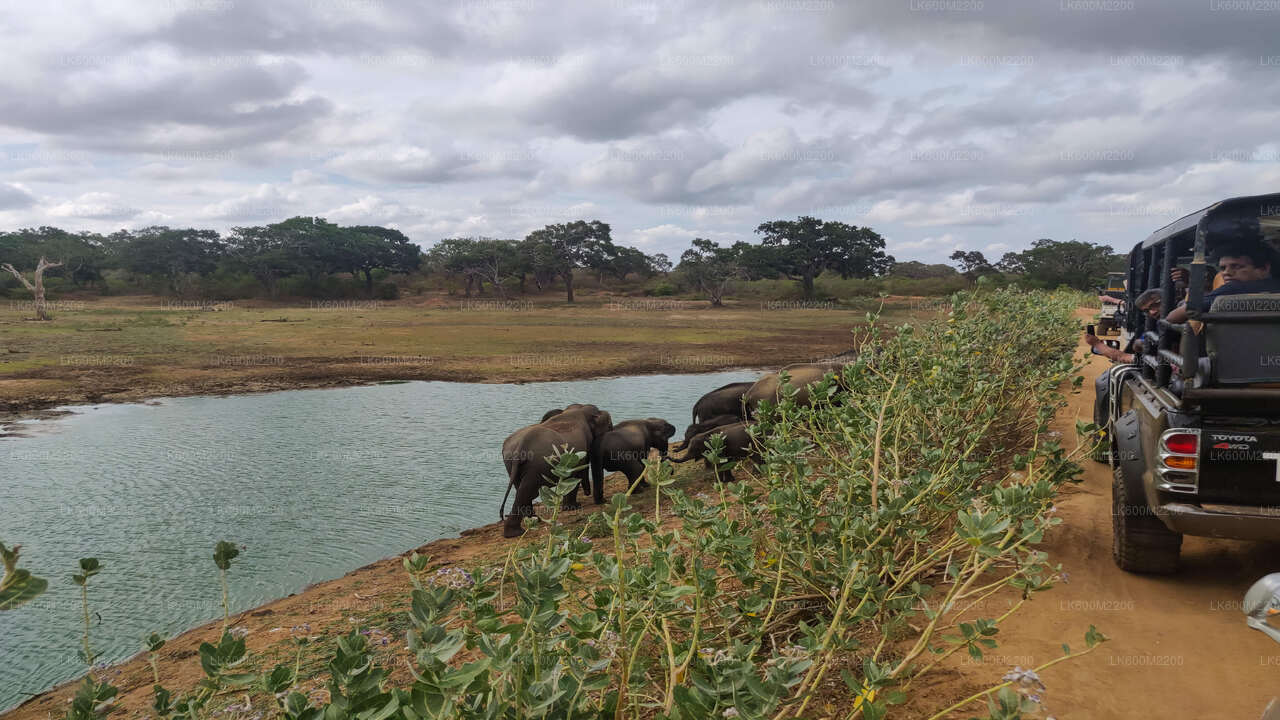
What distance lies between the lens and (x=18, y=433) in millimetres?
11258

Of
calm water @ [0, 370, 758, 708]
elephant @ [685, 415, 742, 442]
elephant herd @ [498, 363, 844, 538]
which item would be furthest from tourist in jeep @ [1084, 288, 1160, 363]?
calm water @ [0, 370, 758, 708]

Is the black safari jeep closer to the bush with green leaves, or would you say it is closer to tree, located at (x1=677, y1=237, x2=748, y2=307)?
the bush with green leaves

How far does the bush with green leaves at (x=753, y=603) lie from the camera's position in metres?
1.75

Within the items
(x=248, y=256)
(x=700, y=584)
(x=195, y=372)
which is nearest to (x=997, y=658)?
(x=700, y=584)

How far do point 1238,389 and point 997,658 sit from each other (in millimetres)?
1772

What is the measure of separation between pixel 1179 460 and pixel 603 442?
5.97m

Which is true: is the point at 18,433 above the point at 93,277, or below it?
below

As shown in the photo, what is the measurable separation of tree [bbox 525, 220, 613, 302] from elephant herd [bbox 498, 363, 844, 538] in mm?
43583

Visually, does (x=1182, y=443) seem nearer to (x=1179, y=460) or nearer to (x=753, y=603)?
(x=1179, y=460)

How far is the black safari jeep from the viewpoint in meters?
3.36

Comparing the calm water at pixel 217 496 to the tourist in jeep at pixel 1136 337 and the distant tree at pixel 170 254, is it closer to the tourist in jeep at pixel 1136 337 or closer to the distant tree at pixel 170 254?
the tourist in jeep at pixel 1136 337

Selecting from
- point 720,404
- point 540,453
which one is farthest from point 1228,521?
point 720,404

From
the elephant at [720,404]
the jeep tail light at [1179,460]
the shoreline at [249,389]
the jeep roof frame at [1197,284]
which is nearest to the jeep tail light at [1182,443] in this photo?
the jeep tail light at [1179,460]

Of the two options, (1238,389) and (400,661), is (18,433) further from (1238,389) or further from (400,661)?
(1238,389)
